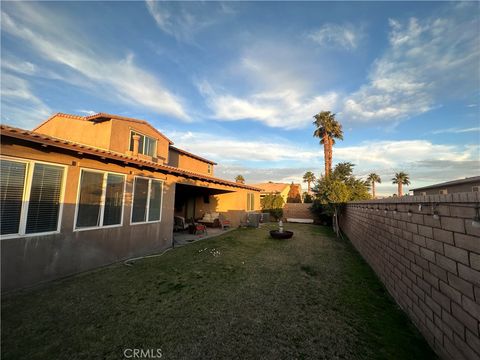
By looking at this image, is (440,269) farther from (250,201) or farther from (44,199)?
(250,201)

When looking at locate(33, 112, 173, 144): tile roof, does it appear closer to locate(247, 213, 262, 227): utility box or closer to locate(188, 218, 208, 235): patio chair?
locate(188, 218, 208, 235): patio chair

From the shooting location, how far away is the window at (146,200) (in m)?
8.03

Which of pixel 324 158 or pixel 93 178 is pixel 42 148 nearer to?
pixel 93 178

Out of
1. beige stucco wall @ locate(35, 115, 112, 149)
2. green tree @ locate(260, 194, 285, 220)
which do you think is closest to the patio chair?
beige stucco wall @ locate(35, 115, 112, 149)

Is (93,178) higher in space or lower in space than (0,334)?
higher

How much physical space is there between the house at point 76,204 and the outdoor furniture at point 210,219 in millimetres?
6823

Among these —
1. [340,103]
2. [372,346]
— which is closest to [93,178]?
[372,346]

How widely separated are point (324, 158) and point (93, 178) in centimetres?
2514

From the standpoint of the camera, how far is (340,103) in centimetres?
1584

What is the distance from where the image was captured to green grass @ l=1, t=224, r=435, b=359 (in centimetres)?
Result: 306

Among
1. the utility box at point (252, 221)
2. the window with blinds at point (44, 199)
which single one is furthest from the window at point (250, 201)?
the window with blinds at point (44, 199)

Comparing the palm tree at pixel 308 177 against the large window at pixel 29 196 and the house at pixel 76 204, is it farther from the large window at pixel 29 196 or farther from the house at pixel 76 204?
the large window at pixel 29 196

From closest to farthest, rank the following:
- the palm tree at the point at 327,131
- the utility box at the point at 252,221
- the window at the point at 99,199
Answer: the window at the point at 99,199
the utility box at the point at 252,221
the palm tree at the point at 327,131

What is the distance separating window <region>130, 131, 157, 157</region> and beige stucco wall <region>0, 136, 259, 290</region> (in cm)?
434
